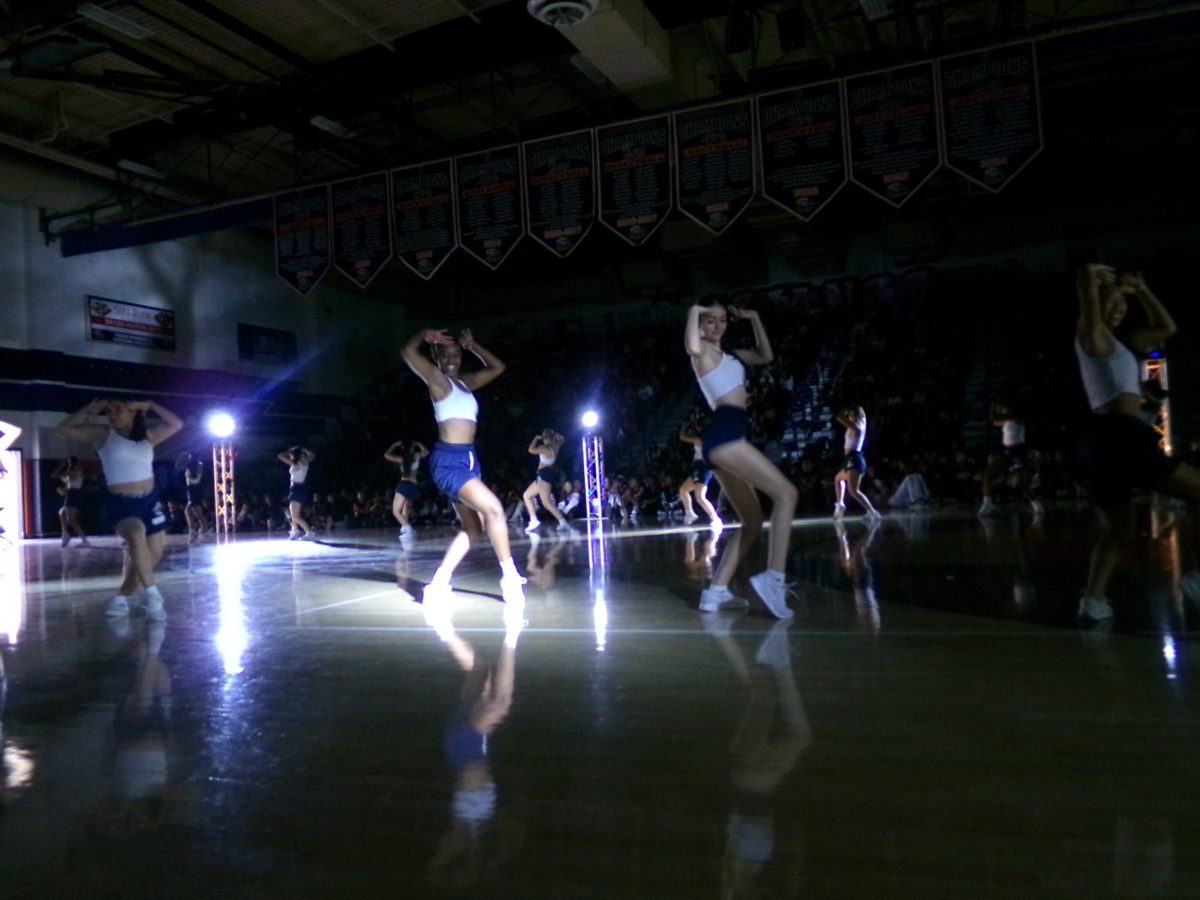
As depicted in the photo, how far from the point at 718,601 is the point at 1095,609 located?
1.79 meters

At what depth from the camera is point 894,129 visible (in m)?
10.3

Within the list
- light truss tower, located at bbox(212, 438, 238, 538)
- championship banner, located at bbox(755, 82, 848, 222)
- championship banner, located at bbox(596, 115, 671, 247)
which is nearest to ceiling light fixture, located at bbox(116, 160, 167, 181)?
light truss tower, located at bbox(212, 438, 238, 538)

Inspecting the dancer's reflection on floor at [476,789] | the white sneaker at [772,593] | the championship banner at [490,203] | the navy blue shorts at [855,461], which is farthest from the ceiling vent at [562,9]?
the dancer's reflection on floor at [476,789]

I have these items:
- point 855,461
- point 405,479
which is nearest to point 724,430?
point 855,461

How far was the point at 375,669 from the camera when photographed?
374 cm

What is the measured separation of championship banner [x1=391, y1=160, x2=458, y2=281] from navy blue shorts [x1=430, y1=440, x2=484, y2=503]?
24.3 ft

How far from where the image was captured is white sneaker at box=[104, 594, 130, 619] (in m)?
5.72

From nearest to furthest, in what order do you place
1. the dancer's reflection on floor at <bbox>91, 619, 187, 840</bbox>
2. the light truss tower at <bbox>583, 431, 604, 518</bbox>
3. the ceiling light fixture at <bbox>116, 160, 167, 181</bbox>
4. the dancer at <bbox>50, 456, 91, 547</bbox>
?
the dancer's reflection on floor at <bbox>91, 619, 187, 840</bbox>, the dancer at <bbox>50, 456, 91, 547</bbox>, the ceiling light fixture at <bbox>116, 160, 167, 181</bbox>, the light truss tower at <bbox>583, 431, 604, 518</bbox>

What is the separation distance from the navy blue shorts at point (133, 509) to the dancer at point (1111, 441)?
17.7ft

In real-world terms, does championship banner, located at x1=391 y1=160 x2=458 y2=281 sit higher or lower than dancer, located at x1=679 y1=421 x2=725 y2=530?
higher

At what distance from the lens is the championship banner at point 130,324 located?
67.2 ft

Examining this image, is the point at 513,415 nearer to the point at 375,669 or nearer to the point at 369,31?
the point at 369,31

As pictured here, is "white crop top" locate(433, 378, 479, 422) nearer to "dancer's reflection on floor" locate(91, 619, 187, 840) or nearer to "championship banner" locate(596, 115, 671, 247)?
"dancer's reflection on floor" locate(91, 619, 187, 840)

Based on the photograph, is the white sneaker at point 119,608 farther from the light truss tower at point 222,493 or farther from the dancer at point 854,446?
the light truss tower at point 222,493
